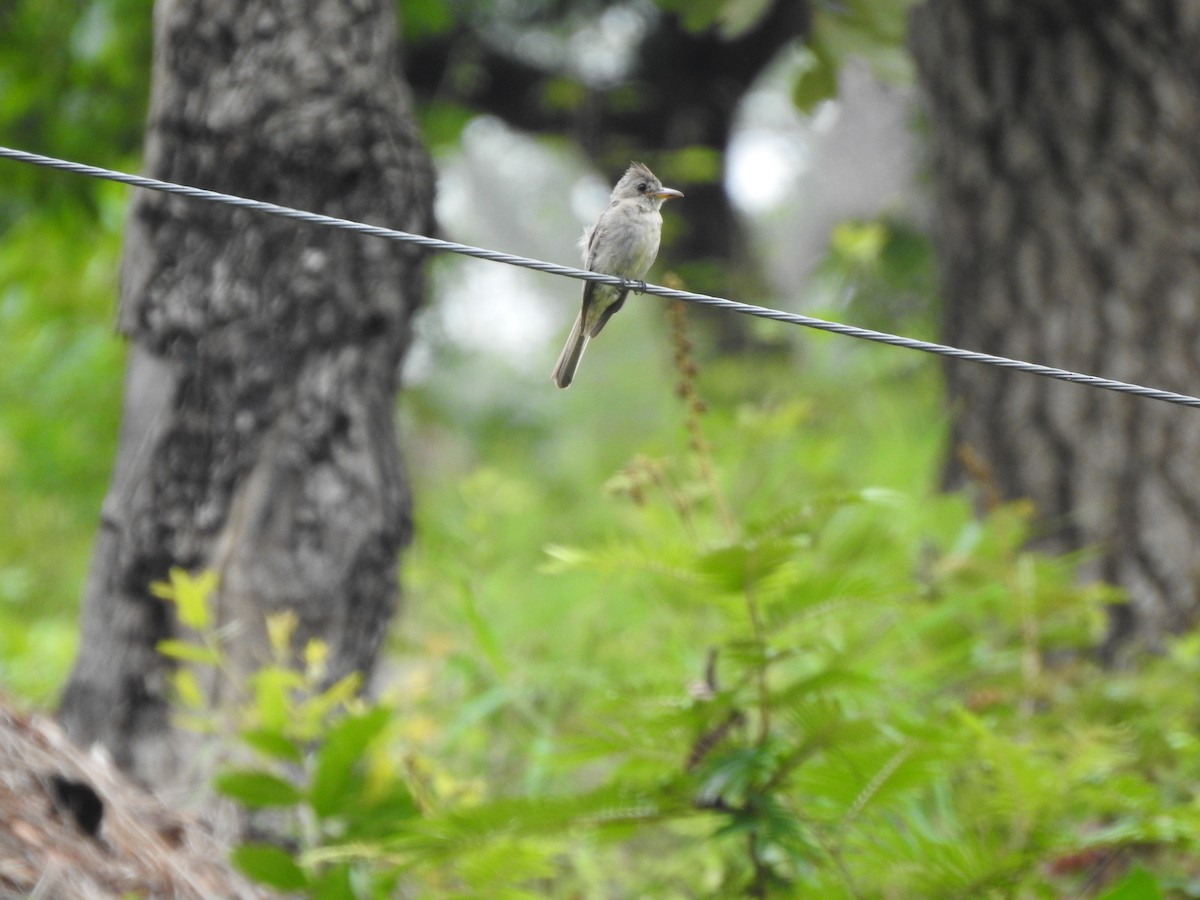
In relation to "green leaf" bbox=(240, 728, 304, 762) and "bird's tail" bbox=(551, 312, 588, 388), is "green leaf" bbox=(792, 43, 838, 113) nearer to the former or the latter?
"bird's tail" bbox=(551, 312, 588, 388)

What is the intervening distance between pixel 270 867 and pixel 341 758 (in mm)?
271

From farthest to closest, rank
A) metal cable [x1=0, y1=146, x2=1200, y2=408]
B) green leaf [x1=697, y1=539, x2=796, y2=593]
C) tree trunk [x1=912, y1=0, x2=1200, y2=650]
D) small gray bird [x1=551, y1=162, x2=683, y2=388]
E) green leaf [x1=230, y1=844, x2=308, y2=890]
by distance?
tree trunk [x1=912, y1=0, x2=1200, y2=650] → small gray bird [x1=551, y1=162, x2=683, y2=388] → green leaf [x1=230, y1=844, x2=308, y2=890] → green leaf [x1=697, y1=539, x2=796, y2=593] → metal cable [x1=0, y1=146, x2=1200, y2=408]

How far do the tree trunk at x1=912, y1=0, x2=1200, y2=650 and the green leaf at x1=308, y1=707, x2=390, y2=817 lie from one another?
2.95 meters

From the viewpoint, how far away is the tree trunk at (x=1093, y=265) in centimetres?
464

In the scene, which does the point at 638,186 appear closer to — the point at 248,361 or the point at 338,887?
the point at 248,361

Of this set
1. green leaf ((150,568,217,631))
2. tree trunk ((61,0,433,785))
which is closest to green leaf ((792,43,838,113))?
tree trunk ((61,0,433,785))

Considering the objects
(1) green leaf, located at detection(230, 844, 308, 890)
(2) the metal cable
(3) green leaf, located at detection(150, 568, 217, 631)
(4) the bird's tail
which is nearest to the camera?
(2) the metal cable

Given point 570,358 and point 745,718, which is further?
point 570,358

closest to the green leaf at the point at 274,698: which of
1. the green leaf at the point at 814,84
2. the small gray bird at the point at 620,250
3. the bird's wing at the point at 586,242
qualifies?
the small gray bird at the point at 620,250

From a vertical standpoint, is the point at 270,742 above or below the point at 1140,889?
below

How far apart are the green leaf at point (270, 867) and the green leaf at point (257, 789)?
0.11 m

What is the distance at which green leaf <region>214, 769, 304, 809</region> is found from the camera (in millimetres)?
2777

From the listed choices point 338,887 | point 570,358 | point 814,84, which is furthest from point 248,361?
point 814,84

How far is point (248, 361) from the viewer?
3398 millimetres
